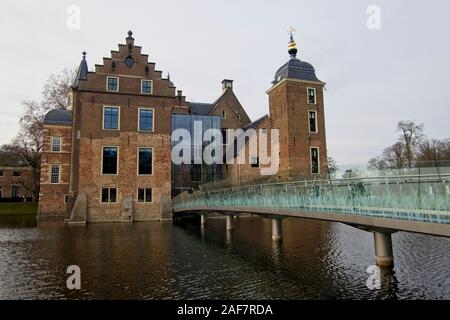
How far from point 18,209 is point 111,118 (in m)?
20.8

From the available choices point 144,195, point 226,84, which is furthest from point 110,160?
point 226,84

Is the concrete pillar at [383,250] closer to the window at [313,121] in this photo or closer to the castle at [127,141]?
the castle at [127,141]

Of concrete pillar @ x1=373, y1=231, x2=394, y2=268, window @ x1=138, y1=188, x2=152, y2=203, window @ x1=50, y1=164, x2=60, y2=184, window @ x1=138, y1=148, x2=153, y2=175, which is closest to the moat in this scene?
concrete pillar @ x1=373, y1=231, x2=394, y2=268

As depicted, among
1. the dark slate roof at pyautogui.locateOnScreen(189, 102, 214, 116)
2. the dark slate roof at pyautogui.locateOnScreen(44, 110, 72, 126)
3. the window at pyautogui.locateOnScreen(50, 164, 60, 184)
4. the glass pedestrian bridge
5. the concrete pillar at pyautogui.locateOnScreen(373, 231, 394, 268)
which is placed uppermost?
the dark slate roof at pyautogui.locateOnScreen(189, 102, 214, 116)

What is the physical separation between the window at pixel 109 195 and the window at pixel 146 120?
571cm

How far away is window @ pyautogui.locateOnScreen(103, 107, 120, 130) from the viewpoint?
2856 cm

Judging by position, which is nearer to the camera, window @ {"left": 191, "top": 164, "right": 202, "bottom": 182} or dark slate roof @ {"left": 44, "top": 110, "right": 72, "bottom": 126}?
dark slate roof @ {"left": 44, "top": 110, "right": 72, "bottom": 126}

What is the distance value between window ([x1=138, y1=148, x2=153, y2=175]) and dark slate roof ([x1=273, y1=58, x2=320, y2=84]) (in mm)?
15231

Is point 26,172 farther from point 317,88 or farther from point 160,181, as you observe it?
point 317,88

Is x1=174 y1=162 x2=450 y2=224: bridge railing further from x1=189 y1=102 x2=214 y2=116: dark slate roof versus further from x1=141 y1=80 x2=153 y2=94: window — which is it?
x1=189 y1=102 x2=214 y2=116: dark slate roof

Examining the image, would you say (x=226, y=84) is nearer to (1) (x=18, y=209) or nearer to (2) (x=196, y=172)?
(2) (x=196, y=172)

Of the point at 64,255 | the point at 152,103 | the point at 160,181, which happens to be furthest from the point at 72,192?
the point at 64,255

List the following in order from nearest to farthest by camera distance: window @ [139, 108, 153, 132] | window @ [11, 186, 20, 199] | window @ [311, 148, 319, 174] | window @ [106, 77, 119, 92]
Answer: window @ [106, 77, 119, 92], window @ [139, 108, 153, 132], window @ [311, 148, 319, 174], window @ [11, 186, 20, 199]

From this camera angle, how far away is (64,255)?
12.9 metres
